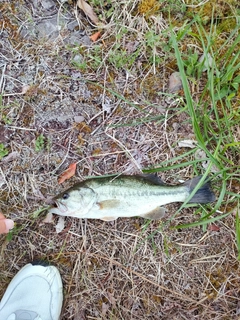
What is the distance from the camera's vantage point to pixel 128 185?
3.09m

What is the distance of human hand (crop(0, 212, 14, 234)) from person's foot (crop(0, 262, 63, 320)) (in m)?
0.47

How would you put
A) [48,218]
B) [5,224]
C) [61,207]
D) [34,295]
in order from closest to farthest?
1. [61,207]
2. [5,224]
3. [48,218]
4. [34,295]

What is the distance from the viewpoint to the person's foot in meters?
3.38

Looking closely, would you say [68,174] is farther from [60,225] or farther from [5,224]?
[5,224]

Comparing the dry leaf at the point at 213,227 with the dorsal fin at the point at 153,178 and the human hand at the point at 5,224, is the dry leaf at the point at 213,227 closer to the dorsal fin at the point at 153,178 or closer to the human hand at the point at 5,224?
the dorsal fin at the point at 153,178

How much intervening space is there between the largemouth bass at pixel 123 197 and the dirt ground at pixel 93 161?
0.22 m

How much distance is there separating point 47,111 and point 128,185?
1.13m

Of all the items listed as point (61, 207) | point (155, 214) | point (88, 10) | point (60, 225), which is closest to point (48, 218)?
point (60, 225)

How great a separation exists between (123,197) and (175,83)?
4.16 feet

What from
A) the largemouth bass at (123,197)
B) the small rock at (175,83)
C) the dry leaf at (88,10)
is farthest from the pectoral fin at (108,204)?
the dry leaf at (88,10)

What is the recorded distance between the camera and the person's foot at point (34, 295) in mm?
3381

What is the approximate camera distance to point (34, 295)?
353cm

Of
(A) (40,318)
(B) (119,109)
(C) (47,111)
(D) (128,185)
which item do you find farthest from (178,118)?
(A) (40,318)

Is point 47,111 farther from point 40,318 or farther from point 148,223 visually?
point 40,318
